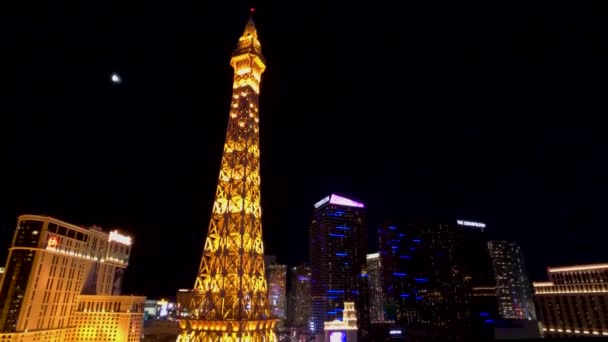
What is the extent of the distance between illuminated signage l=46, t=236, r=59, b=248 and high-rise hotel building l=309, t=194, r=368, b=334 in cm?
10698

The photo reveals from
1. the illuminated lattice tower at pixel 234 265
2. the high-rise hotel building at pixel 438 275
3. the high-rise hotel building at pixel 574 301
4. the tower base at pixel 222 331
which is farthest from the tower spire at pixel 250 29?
the high-rise hotel building at pixel 438 275

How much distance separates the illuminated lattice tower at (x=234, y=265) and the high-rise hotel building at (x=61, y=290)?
5875 cm

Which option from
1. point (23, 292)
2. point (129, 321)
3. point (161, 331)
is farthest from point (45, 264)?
point (161, 331)

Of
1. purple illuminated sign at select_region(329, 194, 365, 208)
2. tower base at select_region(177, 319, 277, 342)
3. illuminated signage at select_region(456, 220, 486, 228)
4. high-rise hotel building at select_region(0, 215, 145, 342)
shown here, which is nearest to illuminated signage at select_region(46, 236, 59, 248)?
high-rise hotel building at select_region(0, 215, 145, 342)

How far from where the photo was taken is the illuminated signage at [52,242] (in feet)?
259

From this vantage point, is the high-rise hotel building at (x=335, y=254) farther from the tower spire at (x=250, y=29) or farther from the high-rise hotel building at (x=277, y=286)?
the tower spire at (x=250, y=29)

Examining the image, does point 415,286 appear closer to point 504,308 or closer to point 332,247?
point 332,247

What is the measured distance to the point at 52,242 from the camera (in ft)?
262

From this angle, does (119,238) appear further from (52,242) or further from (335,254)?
(335,254)

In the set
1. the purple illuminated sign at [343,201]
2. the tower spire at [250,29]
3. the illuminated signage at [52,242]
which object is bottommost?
the illuminated signage at [52,242]

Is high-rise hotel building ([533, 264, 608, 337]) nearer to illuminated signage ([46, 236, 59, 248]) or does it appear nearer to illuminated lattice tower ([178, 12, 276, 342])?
illuminated lattice tower ([178, 12, 276, 342])

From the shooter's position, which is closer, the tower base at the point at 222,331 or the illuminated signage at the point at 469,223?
the tower base at the point at 222,331

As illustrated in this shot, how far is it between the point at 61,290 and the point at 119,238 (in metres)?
27.1

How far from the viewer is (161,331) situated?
110m
